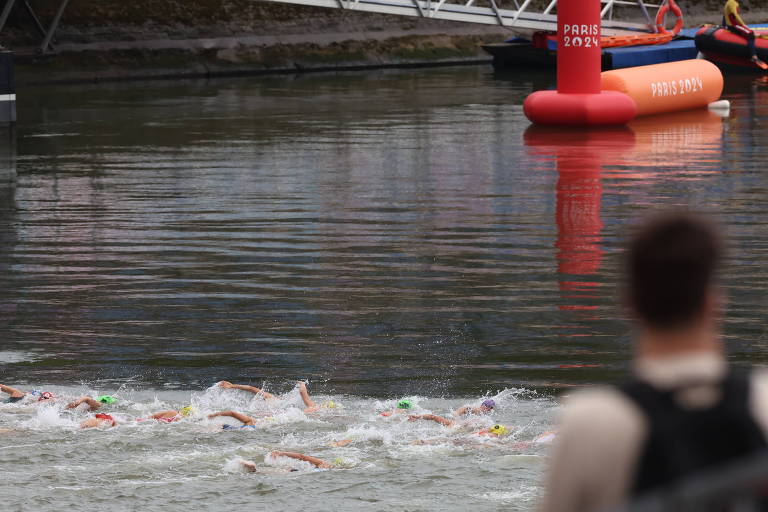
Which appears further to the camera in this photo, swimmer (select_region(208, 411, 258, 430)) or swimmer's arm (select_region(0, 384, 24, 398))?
swimmer's arm (select_region(0, 384, 24, 398))

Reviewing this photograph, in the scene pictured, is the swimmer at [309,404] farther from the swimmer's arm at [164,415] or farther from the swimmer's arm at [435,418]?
the swimmer's arm at [164,415]

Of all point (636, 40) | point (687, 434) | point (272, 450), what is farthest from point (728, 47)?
point (687, 434)

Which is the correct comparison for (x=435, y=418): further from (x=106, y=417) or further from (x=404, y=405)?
(x=106, y=417)

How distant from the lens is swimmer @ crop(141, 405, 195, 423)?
8.54m

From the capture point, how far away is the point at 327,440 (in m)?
8.10

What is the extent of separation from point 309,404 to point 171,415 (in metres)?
0.86

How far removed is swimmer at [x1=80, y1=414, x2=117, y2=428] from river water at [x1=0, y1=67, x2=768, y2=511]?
0.09 meters

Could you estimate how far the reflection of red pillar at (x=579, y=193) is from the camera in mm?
12586

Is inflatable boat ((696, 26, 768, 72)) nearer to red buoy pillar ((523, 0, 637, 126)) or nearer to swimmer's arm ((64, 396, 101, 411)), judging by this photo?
red buoy pillar ((523, 0, 637, 126))

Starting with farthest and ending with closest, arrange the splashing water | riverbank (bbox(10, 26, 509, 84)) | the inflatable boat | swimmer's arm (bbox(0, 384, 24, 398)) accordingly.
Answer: riverbank (bbox(10, 26, 509, 84)), the inflatable boat, swimmer's arm (bbox(0, 384, 24, 398)), the splashing water

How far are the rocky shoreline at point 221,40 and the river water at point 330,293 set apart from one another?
41.1ft

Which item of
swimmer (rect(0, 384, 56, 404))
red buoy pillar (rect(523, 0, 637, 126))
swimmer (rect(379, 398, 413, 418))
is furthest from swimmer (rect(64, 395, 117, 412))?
red buoy pillar (rect(523, 0, 637, 126))

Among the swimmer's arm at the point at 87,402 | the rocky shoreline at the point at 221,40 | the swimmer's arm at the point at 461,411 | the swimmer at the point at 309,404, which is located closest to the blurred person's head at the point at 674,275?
the swimmer's arm at the point at 461,411

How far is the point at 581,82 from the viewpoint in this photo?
80.1 feet
